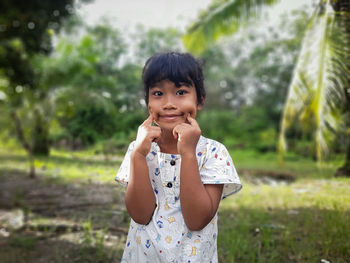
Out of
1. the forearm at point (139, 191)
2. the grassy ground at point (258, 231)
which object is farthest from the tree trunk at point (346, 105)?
the forearm at point (139, 191)

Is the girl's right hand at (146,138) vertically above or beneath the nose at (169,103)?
beneath

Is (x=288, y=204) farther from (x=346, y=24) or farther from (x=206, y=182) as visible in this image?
(x=206, y=182)

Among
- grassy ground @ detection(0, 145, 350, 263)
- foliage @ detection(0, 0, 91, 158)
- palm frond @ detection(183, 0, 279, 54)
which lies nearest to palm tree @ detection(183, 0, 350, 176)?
grassy ground @ detection(0, 145, 350, 263)

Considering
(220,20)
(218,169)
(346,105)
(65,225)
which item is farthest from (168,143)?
(220,20)

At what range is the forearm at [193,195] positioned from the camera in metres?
1.06

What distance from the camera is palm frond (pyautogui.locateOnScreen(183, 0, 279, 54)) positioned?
17.2 feet

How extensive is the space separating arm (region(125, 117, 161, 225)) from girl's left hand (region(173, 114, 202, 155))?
0.09m

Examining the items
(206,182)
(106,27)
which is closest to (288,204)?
(206,182)

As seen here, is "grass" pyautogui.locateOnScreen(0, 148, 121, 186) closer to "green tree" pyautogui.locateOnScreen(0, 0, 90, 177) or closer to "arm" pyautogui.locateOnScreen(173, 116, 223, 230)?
"green tree" pyautogui.locateOnScreen(0, 0, 90, 177)

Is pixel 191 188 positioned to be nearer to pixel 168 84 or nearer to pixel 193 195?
pixel 193 195

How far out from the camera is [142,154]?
1135 mm

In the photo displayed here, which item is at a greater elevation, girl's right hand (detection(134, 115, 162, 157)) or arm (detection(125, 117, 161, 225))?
girl's right hand (detection(134, 115, 162, 157))

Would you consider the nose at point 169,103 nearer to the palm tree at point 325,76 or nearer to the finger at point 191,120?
the finger at point 191,120

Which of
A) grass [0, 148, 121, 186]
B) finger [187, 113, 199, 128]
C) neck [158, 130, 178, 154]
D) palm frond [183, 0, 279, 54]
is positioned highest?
palm frond [183, 0, 279, 54]
